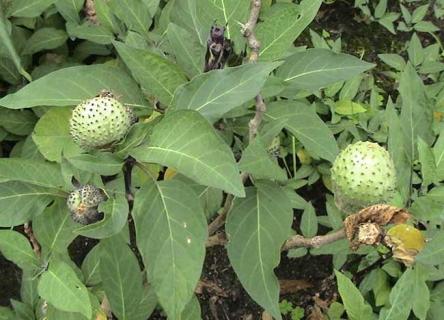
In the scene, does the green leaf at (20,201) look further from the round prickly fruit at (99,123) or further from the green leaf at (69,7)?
the green leaf at (69,7)

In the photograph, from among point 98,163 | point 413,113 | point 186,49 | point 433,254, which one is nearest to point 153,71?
point 186,49

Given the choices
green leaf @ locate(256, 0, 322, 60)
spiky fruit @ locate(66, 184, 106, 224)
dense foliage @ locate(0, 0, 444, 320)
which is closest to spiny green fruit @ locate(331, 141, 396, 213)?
dense foliage @ locate(0, 0, 444, 320)

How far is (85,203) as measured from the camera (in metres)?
1.25

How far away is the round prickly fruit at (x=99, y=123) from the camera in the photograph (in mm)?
1115

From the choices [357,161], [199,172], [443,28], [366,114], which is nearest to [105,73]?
[199,172]

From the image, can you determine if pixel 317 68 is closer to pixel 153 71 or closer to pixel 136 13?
pixel 153 71

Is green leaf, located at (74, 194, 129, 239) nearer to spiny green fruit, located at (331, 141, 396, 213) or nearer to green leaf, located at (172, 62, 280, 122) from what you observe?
green leaf, located at (172, 62, 280, 122)

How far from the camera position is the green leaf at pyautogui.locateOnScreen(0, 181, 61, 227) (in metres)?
1.36

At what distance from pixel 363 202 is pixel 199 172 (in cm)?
32

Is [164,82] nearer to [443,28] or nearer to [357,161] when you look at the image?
[357,161]

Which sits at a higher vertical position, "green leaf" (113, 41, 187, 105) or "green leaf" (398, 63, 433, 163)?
"green leaf" (113, 41, 187, 105)

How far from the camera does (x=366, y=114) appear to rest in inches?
92.4

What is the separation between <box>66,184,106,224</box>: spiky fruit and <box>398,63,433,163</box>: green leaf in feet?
2.26

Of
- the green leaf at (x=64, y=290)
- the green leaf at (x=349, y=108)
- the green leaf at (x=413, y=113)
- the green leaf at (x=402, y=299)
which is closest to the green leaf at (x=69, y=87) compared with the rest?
the green leaf at (x=64, y=290)
